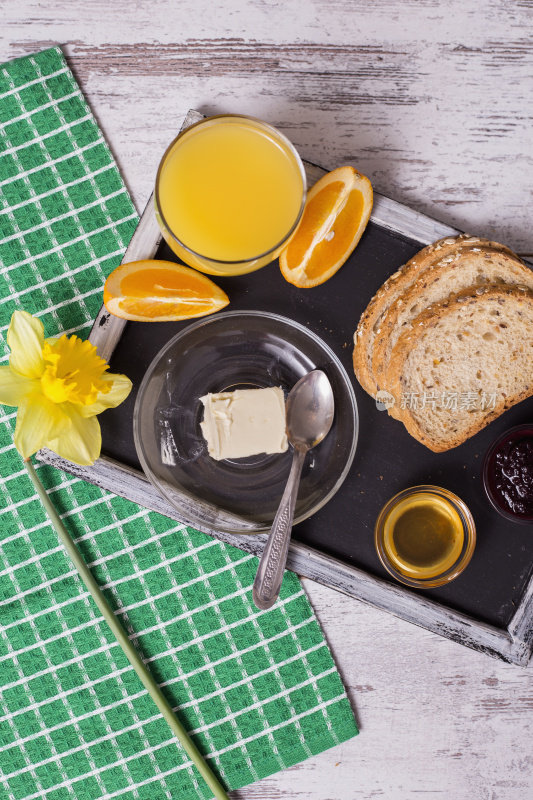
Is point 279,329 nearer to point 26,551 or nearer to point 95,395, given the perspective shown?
point 95,395

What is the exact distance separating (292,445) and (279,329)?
0.75ft

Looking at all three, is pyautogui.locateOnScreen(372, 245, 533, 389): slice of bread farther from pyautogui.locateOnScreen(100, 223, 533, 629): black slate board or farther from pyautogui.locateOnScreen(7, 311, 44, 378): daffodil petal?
pyautogui.locateOnScreen(7, 311, 44, 378): daffodil petal

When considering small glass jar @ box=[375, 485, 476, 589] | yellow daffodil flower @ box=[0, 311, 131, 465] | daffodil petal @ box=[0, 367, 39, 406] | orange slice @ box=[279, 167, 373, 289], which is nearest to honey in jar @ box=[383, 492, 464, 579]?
small glass jar @ box=[375, 485, 476, 589]

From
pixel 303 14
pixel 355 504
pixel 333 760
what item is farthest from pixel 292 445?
pixel 303 14

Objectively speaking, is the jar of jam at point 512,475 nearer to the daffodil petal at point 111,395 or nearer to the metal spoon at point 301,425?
the metal spoon at point 301,425

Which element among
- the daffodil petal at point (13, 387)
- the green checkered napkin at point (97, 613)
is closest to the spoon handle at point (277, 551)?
the green checkered napkin at point (97, 613)

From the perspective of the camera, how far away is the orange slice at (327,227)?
47.6 inches

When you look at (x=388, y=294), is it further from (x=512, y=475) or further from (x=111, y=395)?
(x=111, y=395)

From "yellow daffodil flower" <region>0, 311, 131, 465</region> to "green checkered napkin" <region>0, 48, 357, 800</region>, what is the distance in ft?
0.46

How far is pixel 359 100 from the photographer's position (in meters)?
1.37

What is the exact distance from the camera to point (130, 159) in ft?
4.41

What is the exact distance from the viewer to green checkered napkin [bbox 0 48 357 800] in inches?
52.0

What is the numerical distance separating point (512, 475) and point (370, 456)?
10.7 inches

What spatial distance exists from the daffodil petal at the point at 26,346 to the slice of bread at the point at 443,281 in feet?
2.03
